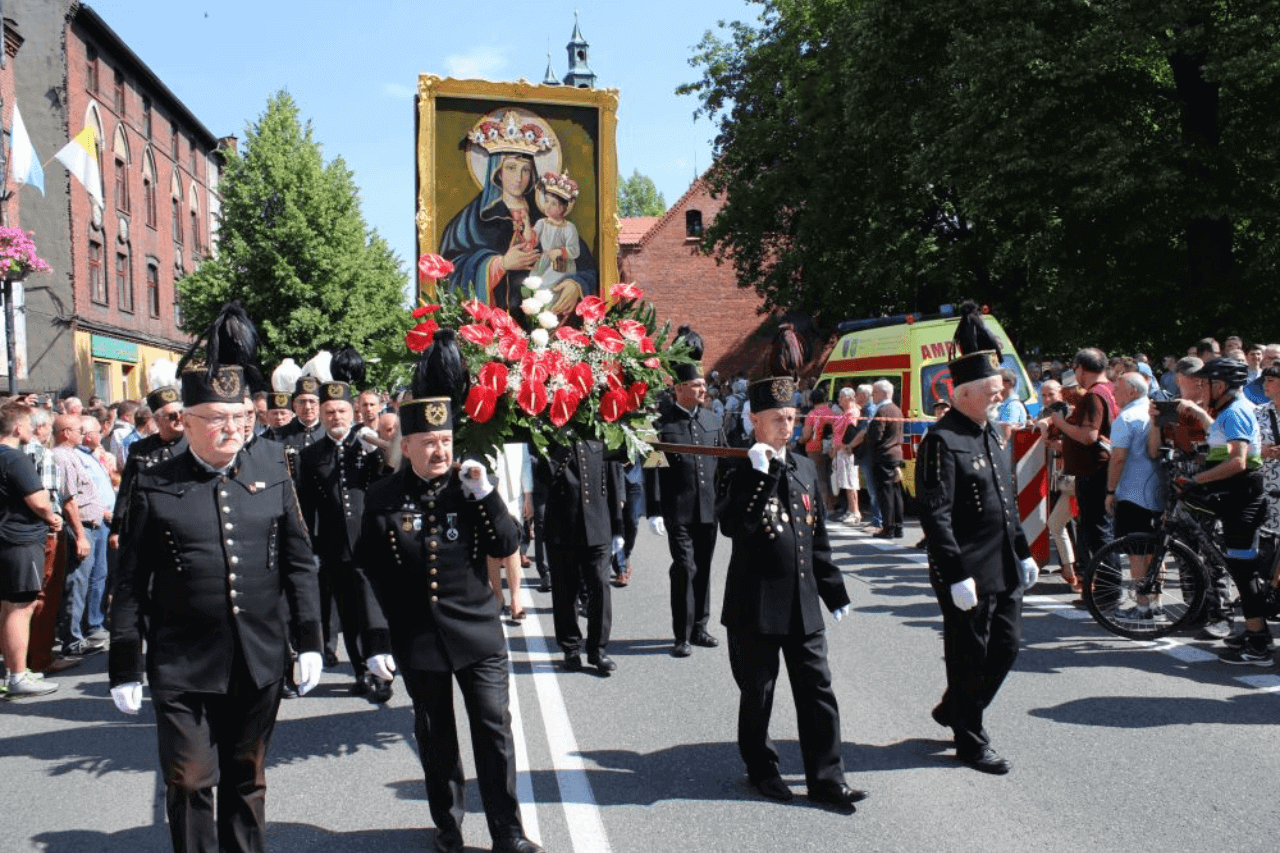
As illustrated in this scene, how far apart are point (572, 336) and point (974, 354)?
2185 mm

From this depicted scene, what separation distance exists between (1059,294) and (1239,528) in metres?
15.8

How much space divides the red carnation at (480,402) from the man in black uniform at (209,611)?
6.01ft

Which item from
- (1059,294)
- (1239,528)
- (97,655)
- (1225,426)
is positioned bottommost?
(97,655)

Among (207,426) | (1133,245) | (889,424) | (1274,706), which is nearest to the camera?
(207,426)

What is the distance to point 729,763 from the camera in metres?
5.93

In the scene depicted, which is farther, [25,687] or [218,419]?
[25,687]

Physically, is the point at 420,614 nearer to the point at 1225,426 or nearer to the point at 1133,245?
the point at 1225,426

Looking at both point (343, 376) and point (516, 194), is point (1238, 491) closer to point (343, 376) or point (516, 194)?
point (343, 376)

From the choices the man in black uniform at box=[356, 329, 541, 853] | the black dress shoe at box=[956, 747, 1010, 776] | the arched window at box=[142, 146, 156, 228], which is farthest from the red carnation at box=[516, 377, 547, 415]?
the arched window at box=[142, 146, 156, 228]

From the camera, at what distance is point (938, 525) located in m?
5.79

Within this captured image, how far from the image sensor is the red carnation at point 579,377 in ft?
21.4

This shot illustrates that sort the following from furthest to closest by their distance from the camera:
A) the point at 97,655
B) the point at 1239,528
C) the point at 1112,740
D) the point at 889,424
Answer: the point at 889,424 → the point at 97,655 → the point at 1239,528 → the point at 1112,740

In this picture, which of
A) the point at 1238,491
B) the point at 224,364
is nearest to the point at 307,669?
the point at 224,364

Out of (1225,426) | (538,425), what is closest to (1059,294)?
(1225,426)
